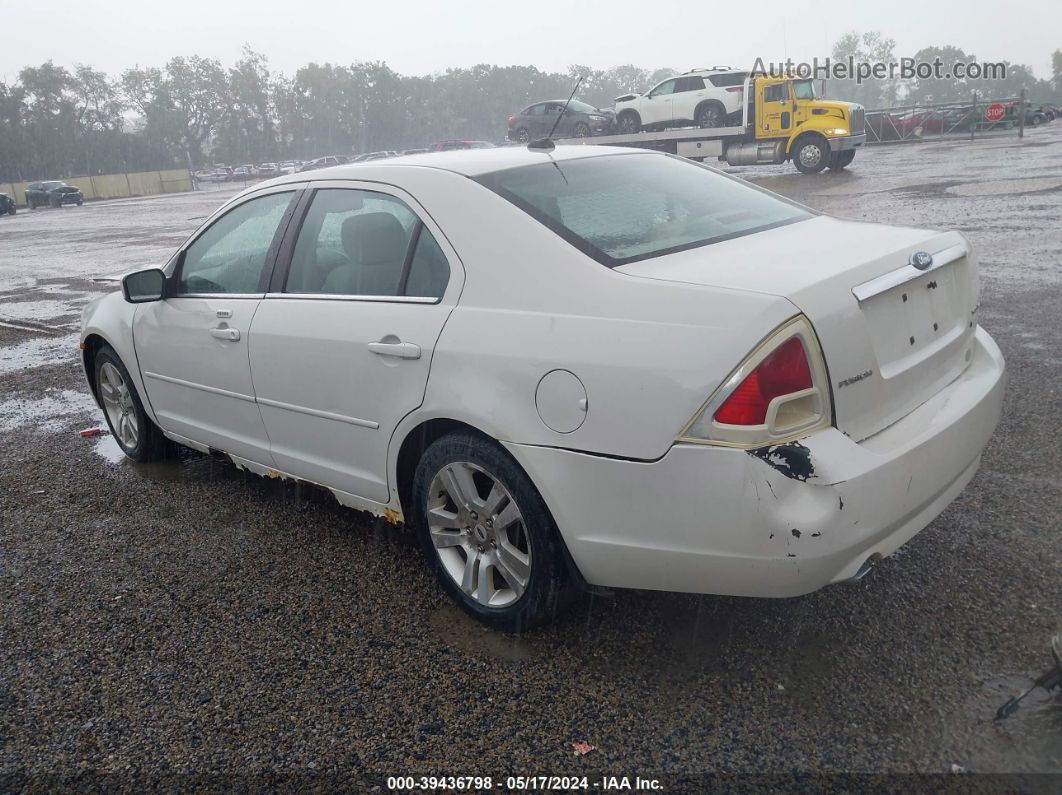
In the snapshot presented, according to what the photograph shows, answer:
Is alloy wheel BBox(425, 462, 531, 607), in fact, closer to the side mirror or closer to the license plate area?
the license plate area

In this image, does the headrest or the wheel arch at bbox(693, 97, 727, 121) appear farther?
the wheel arch at bbox(693, 97, 727, 121)

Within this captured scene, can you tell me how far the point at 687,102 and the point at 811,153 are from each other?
4815 millimetres

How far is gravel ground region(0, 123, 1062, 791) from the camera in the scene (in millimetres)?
2410

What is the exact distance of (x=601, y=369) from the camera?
96.3 inches

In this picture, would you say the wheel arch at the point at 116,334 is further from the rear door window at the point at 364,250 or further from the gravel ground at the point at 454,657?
the rear door window at the point at 364,250

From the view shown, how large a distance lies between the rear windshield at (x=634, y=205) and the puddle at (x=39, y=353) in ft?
20.2

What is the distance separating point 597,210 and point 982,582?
6.18ft

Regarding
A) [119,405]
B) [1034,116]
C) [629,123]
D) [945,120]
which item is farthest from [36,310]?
[1034,116]

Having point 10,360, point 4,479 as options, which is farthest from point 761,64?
point 4,479

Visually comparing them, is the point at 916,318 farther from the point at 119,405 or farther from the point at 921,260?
the point at 119,405

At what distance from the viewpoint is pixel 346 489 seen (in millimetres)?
3488

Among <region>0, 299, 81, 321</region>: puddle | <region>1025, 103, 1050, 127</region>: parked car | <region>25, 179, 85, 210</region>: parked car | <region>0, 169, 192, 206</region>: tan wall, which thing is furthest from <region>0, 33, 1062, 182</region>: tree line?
<region>0, 299, 81, 321</region>: puddle

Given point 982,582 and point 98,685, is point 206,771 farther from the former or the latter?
point 982,582

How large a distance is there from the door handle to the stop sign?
3390cm
